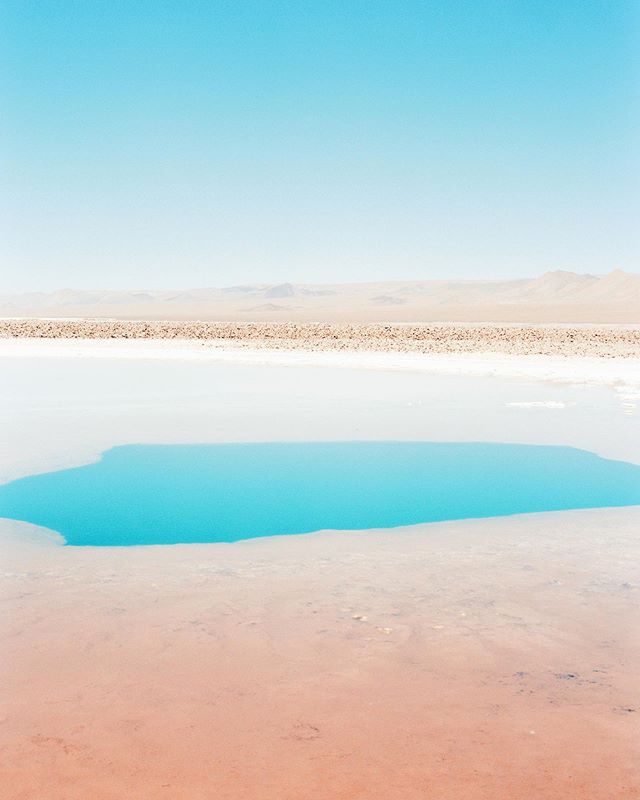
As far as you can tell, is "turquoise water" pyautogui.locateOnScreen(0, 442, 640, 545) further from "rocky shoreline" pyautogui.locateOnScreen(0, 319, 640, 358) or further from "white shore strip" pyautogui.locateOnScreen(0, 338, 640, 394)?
"rocky shoreline" pyautogui.locateOnScreen(0, 319, 640, 358)

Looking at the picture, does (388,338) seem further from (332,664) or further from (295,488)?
(332,664)

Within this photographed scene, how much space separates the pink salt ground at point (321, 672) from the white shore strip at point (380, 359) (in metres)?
9.02

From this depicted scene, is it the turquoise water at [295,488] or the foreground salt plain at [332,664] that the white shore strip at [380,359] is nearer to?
the turquoise water at [295,488]

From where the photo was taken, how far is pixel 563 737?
306 centimetres

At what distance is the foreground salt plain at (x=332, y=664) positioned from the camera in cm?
284

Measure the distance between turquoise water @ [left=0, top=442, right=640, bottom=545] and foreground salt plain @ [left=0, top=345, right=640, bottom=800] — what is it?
0.39m

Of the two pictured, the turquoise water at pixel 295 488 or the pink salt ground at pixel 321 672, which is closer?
the pink salt ground at pixel 321 672

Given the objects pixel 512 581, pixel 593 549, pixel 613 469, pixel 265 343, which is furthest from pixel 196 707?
pixel 265 343

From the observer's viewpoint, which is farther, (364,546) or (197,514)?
(197,514)

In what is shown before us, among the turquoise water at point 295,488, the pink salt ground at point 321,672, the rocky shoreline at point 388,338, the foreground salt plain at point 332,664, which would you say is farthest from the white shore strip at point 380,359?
the pink salt ground at point 321,672

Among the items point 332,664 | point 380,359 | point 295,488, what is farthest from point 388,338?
point 332,664

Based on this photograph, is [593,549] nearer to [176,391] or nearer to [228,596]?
[228,596]

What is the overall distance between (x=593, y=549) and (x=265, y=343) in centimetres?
2160

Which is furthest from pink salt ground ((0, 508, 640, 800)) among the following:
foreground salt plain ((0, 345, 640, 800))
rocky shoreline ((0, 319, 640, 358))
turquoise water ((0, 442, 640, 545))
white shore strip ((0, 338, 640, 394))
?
rocky shoreline ((0, 319, 640, 358))
